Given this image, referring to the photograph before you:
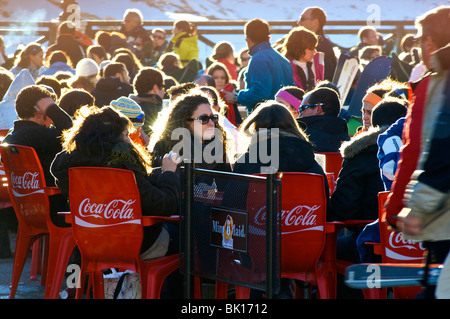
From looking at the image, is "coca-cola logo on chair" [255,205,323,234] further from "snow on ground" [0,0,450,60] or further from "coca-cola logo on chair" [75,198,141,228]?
"snow on ground" [0,0,450,60]

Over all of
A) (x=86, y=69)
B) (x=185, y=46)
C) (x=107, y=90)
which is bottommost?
(x=107, y=90)

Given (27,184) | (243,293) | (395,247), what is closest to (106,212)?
(243,293)

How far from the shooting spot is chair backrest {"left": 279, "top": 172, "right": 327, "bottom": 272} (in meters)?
4.28

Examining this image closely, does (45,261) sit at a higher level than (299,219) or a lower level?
lower

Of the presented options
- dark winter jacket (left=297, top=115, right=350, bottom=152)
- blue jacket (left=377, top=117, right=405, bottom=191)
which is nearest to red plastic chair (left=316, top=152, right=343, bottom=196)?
dark winter jacket (left=297, top=115, right=350, bottom=152)

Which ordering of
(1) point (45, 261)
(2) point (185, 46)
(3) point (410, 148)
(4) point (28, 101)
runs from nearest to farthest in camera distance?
(3) point (410, 148) < (1) point (45, 261) < (4) point (28, 101) < (2) point (185, 46)

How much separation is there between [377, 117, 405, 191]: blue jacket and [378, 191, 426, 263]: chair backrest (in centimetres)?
43

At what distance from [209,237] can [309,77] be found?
14.6 ft

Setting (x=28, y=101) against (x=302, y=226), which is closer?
(x=302, y=226)

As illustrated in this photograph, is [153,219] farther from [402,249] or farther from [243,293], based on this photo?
[402,249]

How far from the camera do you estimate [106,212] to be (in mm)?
A: 4500

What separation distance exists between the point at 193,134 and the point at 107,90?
142 inches
